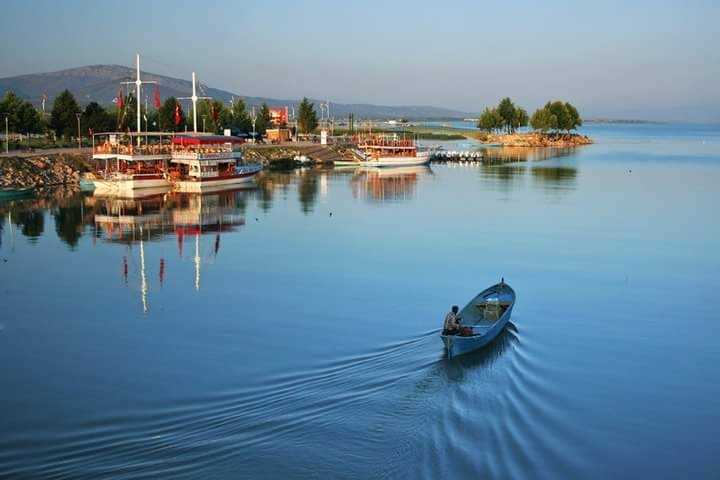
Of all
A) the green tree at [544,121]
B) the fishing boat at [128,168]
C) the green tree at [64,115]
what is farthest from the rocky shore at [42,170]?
the green tree at [544,121]

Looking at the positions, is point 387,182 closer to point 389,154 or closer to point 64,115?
point 389,154

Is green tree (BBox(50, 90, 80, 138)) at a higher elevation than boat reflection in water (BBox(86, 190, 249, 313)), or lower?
higher

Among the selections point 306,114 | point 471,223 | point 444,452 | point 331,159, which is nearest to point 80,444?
point 444,452

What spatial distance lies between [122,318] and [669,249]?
30695 millimetres

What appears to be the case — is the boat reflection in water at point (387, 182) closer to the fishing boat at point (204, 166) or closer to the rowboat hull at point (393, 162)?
the rowboat hull at point (393, 162)

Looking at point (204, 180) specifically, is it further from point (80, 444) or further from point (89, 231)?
point (80, 444)

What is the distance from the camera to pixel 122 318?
94.4 ft

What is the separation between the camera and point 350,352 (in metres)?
24.2

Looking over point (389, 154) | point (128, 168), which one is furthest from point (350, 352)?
point (389, 154)

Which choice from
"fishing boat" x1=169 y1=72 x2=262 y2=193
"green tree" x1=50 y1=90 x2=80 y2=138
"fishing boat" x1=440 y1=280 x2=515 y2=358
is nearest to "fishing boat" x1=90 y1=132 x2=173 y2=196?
"fishing boat" x1=169 y1=72 x2=262 y2=193

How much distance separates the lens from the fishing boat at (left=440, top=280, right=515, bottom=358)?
76.1ft

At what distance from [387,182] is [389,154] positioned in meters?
28.4

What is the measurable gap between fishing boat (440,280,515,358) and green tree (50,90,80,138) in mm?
81290

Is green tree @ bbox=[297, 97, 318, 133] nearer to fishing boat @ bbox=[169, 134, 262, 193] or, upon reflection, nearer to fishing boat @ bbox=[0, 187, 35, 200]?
fishing boat @ bbox=[169, 134, 262, 193]
